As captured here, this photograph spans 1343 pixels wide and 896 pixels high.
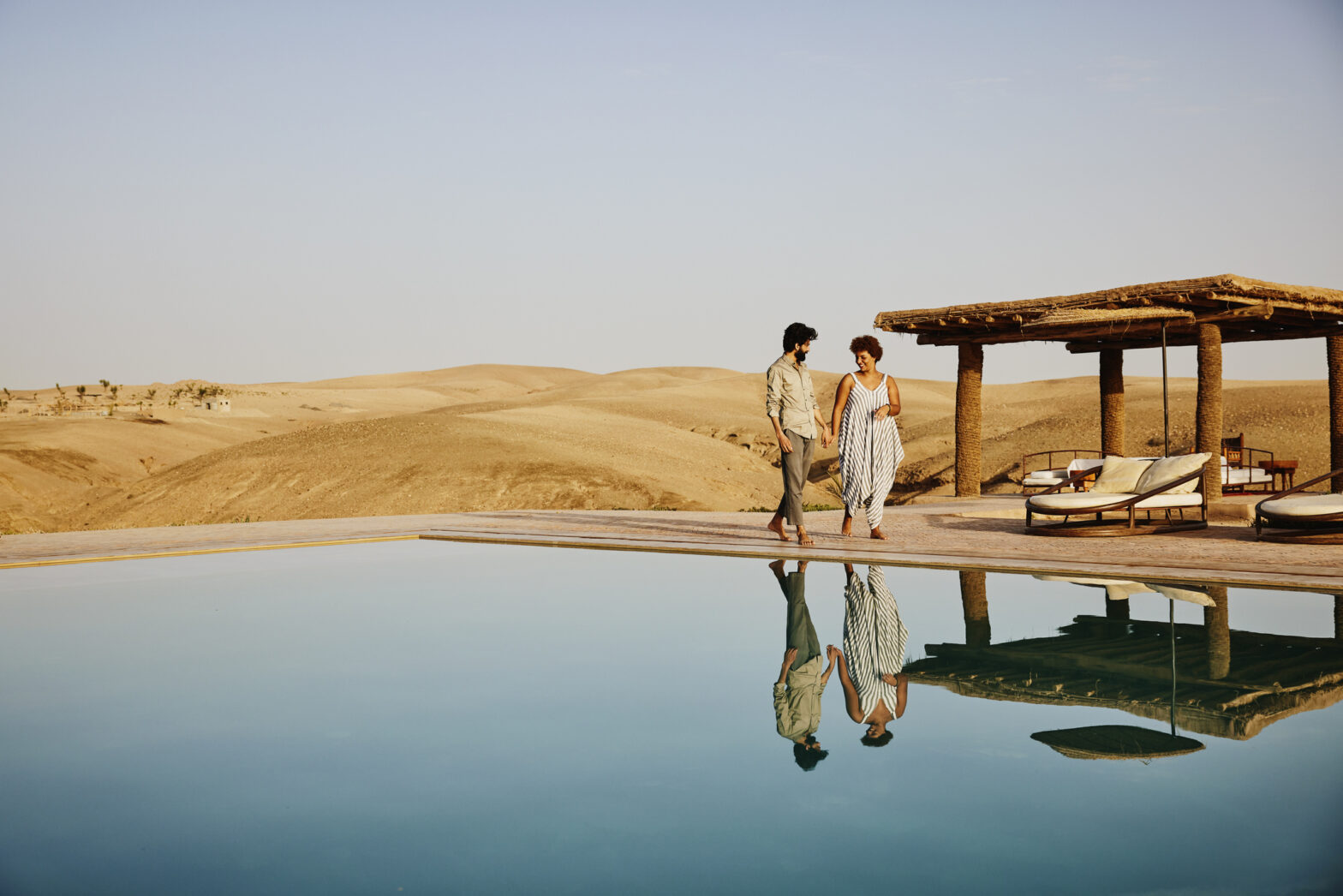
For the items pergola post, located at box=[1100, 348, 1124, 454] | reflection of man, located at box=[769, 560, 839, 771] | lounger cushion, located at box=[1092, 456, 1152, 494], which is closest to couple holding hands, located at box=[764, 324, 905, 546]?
lounger cushion, located at box=[1092, 456, 1152, 494]

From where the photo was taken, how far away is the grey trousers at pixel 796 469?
364 inches

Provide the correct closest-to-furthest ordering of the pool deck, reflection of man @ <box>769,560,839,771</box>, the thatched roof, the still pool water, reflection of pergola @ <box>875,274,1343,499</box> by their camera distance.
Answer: the still pool water < reflection of man @ <box>769,560,839,771</box> < the pool deck < the thatched roof < reflection of pergola @ <box>875,274,1343,499</box>

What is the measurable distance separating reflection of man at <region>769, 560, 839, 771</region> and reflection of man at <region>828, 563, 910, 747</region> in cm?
12

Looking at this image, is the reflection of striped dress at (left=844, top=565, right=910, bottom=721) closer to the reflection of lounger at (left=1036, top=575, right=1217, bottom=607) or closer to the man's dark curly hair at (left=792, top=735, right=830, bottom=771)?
the man's dark curly hair at (left=792, top=735, right=830, bottom=771)

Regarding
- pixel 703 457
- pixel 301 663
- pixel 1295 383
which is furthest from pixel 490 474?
pixel 1295 383

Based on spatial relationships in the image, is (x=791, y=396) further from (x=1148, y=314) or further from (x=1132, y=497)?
(x=1148, y=314)

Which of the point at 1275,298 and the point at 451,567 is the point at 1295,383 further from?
the point at 451,567

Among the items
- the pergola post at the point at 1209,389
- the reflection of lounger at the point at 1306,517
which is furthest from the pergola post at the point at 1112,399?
the reflection of lounger at the point at 1306,517

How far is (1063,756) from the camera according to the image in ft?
11.2

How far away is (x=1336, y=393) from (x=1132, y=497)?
9585 mm

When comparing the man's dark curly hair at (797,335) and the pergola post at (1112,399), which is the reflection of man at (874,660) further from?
the pergola post at (1112,399)

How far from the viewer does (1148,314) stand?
1403 centimetres

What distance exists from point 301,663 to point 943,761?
3242mm

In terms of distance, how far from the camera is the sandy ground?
22109mm
